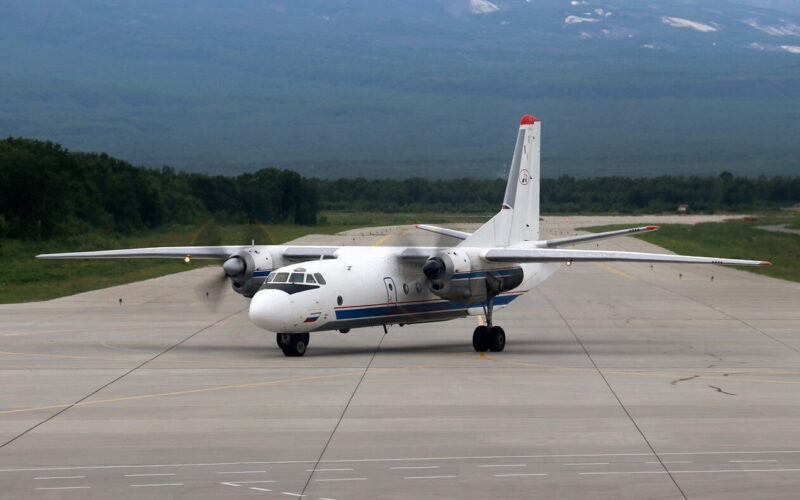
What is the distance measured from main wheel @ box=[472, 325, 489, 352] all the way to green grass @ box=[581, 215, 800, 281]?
28867 millimetres

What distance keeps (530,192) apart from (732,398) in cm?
1199

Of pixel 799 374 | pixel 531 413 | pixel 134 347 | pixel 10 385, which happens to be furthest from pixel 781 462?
pixel 134 347

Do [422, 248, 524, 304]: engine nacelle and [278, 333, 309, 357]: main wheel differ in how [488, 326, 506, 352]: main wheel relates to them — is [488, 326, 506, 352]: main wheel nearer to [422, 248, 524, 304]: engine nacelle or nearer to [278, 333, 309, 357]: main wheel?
[422, 248, 524, 304]: engine nacelle

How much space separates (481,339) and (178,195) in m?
65.2

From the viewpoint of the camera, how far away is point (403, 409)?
20.5 m

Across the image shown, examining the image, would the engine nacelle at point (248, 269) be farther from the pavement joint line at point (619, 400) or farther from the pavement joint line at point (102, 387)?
the pavement joint line at point (619, 400)

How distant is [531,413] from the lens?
65.7ft

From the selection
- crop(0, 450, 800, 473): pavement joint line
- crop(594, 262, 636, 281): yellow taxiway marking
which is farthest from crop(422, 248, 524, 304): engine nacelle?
crop(594, 262, 636, 281): yellow taxiway marking

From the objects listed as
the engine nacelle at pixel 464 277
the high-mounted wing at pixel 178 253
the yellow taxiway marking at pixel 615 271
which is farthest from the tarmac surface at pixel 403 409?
the yellow taxiway marking at pixel 615 271

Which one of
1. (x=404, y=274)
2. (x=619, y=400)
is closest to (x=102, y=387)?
(x=404, y=274)

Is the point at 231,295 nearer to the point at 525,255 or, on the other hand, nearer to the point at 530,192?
the point at 530,192

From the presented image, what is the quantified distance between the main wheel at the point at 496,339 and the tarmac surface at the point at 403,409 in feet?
1.33

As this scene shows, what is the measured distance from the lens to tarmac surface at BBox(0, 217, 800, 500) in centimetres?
1520

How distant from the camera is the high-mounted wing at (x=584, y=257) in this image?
27484mm
